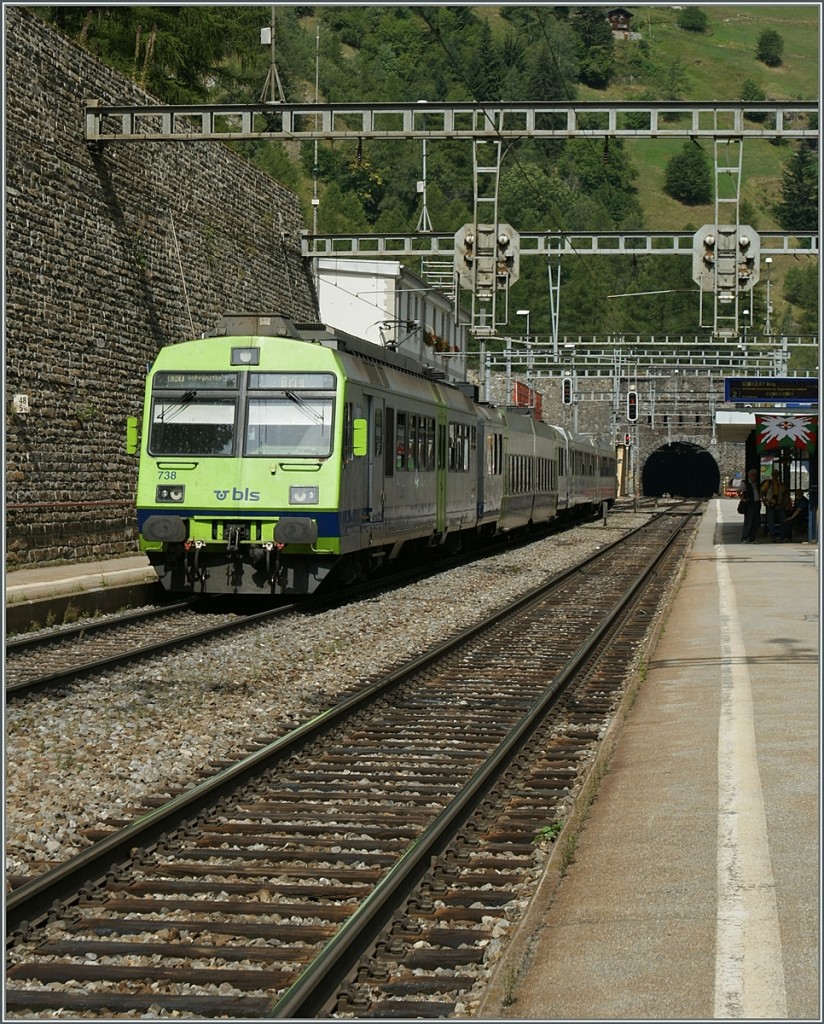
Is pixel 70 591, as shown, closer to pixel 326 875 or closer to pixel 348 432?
pixel 348 432

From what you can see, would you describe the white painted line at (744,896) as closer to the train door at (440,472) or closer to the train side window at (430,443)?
the train side window at (430,443)

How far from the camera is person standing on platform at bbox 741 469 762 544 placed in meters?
35.0

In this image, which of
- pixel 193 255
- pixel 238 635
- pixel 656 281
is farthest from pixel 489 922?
pixel 656 281

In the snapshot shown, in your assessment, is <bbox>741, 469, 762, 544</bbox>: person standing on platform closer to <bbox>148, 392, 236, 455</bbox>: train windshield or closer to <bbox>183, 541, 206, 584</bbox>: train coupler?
<bbox>148, 392, 236, 455</bbox>: train windshield

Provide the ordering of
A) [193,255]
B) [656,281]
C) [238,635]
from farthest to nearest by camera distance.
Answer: [656,281], [193,255], [238,635]

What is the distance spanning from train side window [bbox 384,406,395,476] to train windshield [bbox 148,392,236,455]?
3.09 meters

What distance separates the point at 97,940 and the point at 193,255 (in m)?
26.9

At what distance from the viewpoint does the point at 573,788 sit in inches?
363

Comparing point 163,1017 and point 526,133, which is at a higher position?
point 526,133

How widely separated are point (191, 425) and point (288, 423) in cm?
119

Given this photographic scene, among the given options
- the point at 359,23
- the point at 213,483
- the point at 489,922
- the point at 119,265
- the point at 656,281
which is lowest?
the point at 489,922

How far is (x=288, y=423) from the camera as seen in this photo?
18.9 metres

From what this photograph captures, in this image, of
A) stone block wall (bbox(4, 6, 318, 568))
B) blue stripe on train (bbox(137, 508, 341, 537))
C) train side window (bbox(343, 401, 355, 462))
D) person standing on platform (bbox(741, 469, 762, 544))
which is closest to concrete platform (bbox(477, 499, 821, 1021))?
blue stripe on train (bbox(137, 508, 341, 537))

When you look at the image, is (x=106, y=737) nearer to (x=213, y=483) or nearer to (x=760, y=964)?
(x=760, y=964)
